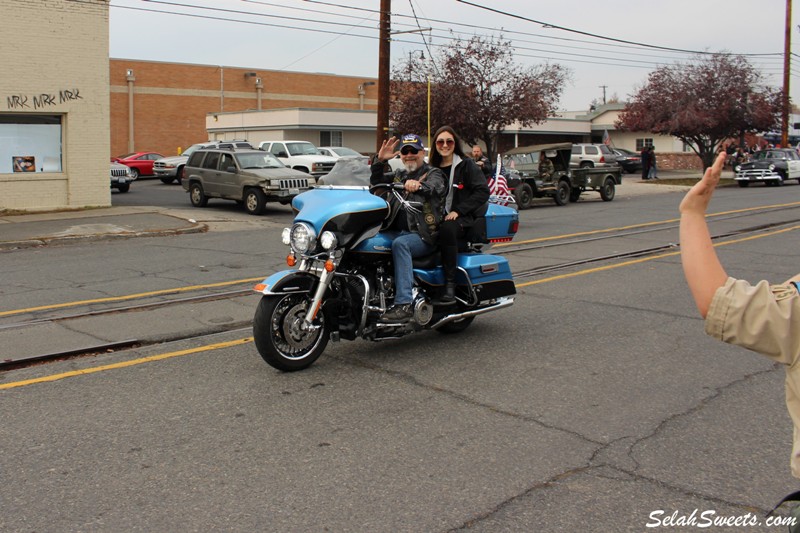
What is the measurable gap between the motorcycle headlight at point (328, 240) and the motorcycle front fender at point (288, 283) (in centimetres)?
30

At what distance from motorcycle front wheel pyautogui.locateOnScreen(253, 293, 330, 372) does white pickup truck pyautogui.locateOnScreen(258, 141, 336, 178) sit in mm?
24745

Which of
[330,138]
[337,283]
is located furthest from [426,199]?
[330,138]

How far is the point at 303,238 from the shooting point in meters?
6.04

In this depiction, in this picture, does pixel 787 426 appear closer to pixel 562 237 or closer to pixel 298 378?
pixel 298 378

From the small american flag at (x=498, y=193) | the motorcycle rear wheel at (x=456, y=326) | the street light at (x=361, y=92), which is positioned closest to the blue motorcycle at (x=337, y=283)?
the motorcycle rear wheel at (x=456, y=326)

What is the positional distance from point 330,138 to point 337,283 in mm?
40766

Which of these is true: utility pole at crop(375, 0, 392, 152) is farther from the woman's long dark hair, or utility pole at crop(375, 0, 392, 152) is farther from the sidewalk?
the woman's long dark hair

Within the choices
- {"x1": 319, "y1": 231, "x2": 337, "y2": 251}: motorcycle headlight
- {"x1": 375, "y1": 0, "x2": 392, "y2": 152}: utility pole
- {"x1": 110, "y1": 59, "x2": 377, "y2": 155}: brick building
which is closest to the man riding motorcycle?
{"x1": 319, "y1": 231, "x2": 337, "y2": 251}: motorcycle headlight

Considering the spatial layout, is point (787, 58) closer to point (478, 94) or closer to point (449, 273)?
point (478, 94)

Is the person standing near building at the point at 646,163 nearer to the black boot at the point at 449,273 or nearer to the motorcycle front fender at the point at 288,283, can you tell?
the black boot at the point at 449,273

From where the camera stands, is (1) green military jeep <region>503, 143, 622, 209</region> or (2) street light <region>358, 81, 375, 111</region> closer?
(1) green military jeep <region>503, 143, 622, 209</region>

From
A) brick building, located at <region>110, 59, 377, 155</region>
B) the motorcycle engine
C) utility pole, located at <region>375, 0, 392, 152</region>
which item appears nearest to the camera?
the motorcycle engine

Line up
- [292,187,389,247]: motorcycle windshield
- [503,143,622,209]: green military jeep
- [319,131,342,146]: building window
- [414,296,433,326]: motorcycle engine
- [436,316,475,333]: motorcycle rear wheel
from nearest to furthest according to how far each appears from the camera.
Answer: [292,187,389,247]: motorcycle windshield, [414,296,433,326]: motorcycle engine, [436,316,475,333]: motorcycle rear wheel, [503,143,622,209]: green military jeep, [319,131,342,146]: building window

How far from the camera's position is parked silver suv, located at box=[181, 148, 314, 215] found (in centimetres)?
2116
